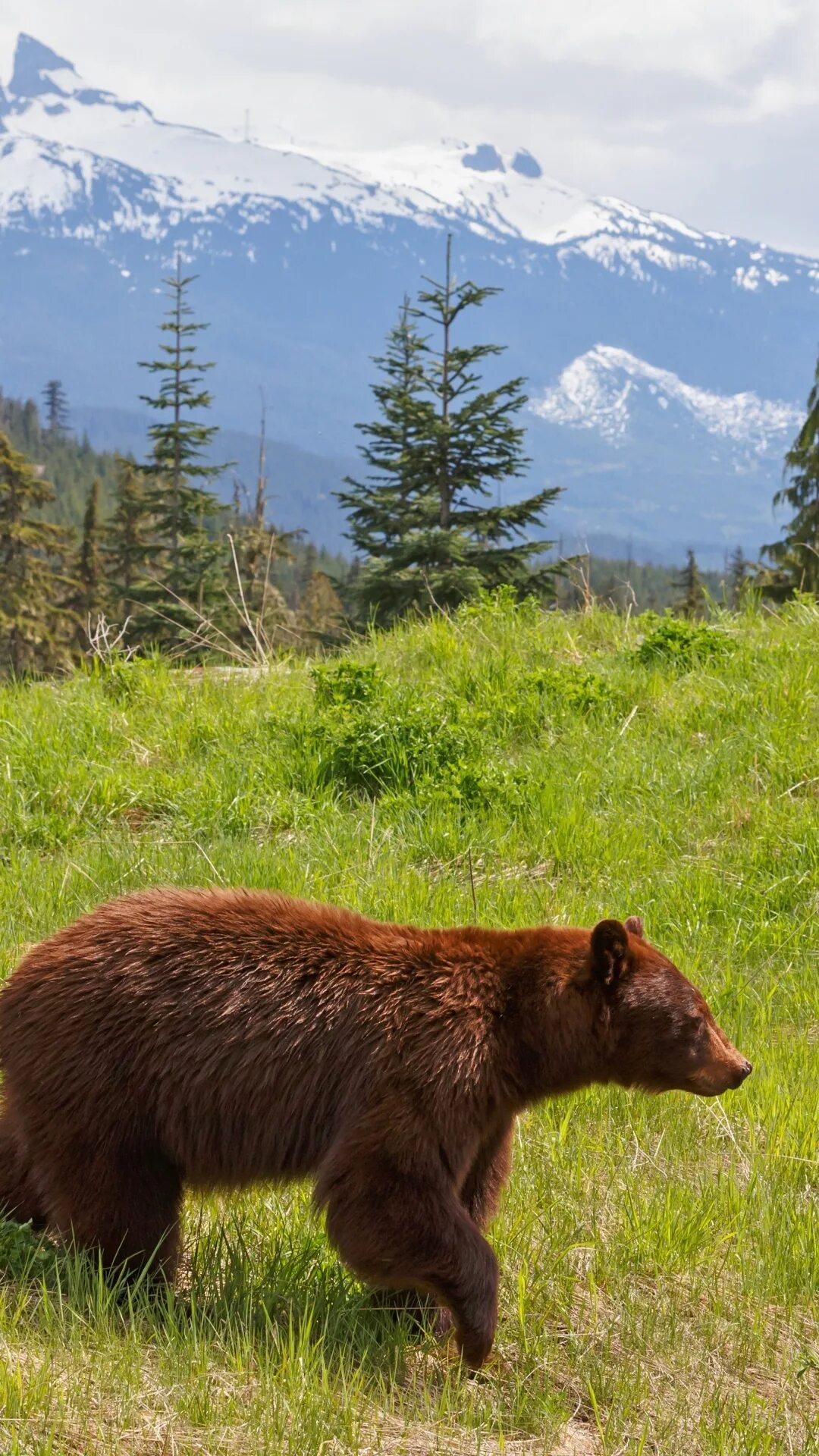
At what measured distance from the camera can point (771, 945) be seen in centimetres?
576

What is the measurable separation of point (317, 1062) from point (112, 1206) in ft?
1.94

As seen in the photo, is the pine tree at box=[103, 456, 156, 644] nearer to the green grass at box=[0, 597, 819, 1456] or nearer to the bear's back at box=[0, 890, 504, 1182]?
the green grass at box=[0, 597, 819, 1456]

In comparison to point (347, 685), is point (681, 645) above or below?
above

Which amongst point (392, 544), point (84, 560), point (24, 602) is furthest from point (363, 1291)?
point (84, 560)

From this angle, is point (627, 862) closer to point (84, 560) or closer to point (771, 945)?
point (771, 945)

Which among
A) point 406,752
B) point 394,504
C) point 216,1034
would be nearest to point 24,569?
point 394,504

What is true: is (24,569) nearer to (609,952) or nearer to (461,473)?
(461,473)

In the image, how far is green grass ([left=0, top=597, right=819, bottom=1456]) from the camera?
111 inches

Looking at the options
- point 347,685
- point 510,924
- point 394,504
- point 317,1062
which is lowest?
point 510,924

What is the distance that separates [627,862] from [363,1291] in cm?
328

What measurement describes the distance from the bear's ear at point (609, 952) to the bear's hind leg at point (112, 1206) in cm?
124

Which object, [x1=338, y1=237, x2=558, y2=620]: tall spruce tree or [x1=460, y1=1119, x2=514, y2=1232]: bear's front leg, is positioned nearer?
[x1=460, y1=1119, x2=514, y2=1232]: bear's front leg

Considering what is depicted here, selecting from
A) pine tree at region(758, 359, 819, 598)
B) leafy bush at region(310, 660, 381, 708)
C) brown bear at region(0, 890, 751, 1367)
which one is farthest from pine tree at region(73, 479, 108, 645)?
brown bear at region(0, 890, 751, 1367)

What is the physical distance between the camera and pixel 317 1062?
318 centimetres
